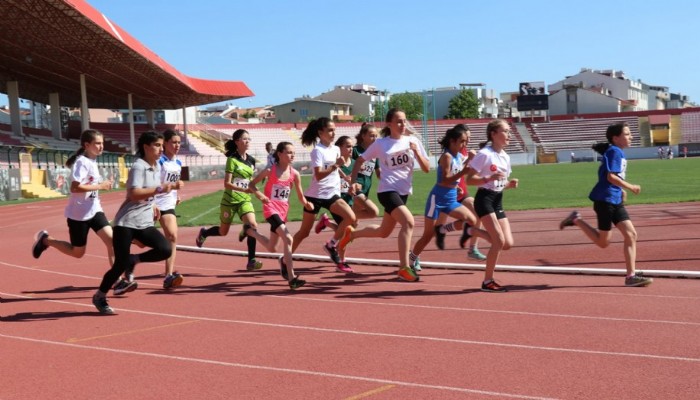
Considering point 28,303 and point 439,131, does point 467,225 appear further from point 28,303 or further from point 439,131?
point 439,131

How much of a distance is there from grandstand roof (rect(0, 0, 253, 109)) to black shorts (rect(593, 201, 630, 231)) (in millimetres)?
29405

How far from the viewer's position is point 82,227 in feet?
28.2

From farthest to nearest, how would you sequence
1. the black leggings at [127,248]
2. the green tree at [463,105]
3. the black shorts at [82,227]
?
1. the green tree at [463,105]
2. the black shorts at [82,227]
3. the black leggings at [127,248]

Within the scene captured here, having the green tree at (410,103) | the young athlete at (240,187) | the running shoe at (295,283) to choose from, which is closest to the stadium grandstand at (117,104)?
the young athlete at (240,187)

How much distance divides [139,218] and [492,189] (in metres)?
3.67

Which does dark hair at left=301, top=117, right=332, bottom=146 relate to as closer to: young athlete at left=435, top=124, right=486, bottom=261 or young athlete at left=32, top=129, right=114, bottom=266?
young athlete at left=435, top=124, right=486, bottom=261

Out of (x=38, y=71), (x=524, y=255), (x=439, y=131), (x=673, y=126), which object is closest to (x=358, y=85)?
(x=439, y=131)

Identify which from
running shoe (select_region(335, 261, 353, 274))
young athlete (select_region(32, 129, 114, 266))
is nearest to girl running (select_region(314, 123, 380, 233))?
running shoe (select_region(335, 261, 353, 274))

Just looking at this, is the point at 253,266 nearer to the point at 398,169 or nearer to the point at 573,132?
the point at 398,169

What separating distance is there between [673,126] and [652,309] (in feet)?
306

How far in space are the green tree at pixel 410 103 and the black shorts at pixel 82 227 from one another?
128 meters

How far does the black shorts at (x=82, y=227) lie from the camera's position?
8609 mm

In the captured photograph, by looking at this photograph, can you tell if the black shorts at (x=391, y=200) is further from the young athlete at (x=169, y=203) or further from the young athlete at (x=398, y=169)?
the young athlete at (x=169, y=203)

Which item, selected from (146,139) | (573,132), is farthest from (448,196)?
(573,132)
